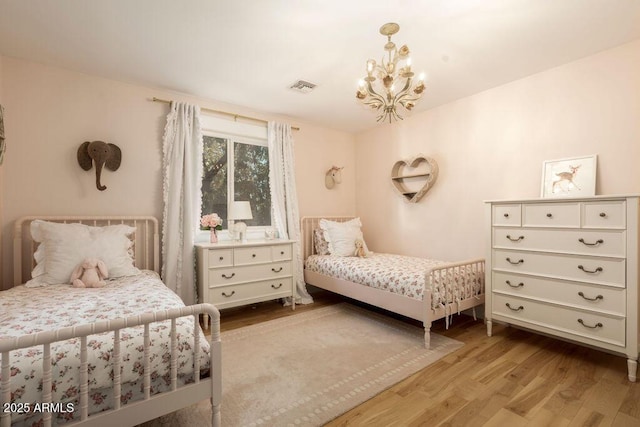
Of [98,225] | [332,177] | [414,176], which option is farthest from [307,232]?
[98,225]

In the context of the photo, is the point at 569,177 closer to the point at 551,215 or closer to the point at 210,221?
the point at 551,215

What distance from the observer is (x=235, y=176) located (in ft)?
12.4

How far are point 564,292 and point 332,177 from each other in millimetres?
3007

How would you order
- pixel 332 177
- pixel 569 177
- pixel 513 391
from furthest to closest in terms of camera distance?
1. pixel 332 177
2. pixel 569 177
3. pixel 513 391

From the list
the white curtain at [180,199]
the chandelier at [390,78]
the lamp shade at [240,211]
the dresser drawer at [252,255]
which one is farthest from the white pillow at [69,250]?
the chandelier at [390,78]

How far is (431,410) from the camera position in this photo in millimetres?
1729

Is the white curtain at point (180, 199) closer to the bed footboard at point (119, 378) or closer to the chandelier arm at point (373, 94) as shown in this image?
the bed footboard at point (119, 378)

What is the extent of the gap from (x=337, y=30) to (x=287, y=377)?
96.1 inches

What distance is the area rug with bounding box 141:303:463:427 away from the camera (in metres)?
1.72

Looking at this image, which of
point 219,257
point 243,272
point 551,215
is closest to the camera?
point 551,215

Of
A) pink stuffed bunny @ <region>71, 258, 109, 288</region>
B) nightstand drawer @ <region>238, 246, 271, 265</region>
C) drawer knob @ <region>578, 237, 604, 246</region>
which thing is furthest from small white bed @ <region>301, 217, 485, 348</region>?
pink stuffed bunny @ <region>71, 258, 109, 288</region>

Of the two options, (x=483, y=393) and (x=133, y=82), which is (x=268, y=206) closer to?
(x=133, y=82)

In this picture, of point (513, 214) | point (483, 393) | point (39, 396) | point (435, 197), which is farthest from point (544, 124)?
point (39, 396)

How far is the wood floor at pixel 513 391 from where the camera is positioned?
1647 millimetres
